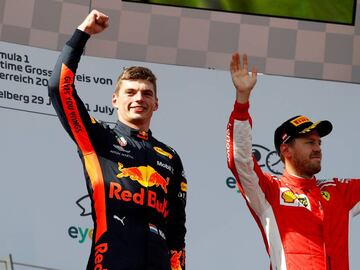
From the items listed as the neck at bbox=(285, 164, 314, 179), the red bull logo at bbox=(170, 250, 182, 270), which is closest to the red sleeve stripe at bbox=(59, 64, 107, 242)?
the red bull logo at bbox=(170, 250, 182, 270)

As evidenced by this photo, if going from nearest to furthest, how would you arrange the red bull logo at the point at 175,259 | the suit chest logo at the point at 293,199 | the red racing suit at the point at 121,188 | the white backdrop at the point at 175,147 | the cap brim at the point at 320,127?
the red racing suit at the point at 121,188
the red bull logo at the point at 175,259
the suit chest logo at the point at 293,199
the cap brim at the point at 320,127
the white backdrop at the point at 175,147

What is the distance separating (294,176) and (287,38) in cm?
150

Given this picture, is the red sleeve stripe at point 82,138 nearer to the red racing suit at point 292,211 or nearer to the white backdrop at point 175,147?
the red racing suit at point 292,211

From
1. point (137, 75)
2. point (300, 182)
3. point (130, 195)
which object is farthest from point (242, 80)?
point (130, 195)

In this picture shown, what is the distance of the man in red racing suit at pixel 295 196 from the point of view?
2.67 meters

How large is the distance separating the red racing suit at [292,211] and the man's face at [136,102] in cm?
37

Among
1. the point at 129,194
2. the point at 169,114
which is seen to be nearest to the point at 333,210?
the point at 129,194

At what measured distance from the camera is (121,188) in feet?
7.61

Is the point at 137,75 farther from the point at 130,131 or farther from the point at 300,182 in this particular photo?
the point at 300,182

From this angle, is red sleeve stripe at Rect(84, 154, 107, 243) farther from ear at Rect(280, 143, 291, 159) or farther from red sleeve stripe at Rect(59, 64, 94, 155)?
ear at Rect(280, 143, 291, 159)

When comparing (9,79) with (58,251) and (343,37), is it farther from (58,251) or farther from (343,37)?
(343,37)

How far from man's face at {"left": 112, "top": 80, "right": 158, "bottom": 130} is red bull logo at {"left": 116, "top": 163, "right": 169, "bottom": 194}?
179 millimetres

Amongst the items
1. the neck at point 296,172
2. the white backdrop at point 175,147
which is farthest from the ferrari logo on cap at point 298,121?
the white backdrop at point 175,147

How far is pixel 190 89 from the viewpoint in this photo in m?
3.95
